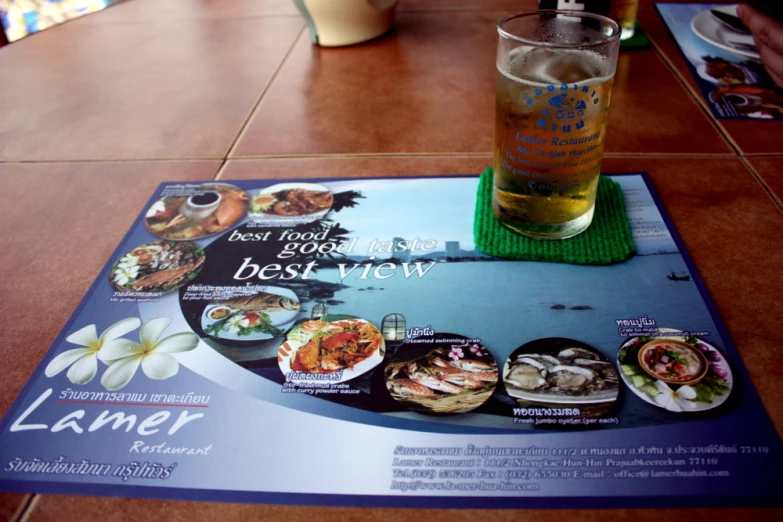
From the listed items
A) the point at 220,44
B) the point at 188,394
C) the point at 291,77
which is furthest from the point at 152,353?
the point at 220,44

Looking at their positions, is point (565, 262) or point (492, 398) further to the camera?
point (565, 262)

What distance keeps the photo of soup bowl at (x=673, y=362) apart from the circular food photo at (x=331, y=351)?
185 mm

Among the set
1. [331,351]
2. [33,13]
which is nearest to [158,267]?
[331,351]

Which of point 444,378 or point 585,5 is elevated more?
point 585,5

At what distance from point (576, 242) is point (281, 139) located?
38cm

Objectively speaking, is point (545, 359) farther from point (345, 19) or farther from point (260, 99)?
point (345, 19)

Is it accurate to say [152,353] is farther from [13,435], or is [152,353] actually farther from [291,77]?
[291,77]

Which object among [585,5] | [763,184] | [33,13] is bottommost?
[33,13]

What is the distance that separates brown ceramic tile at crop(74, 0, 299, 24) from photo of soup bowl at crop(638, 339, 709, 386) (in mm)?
920

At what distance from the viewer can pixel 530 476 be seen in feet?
1.13

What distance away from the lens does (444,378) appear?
0.41m

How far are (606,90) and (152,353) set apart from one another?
0.41 meters

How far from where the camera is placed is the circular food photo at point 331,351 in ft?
1.37

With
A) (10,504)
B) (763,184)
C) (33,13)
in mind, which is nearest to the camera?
(10,504)
